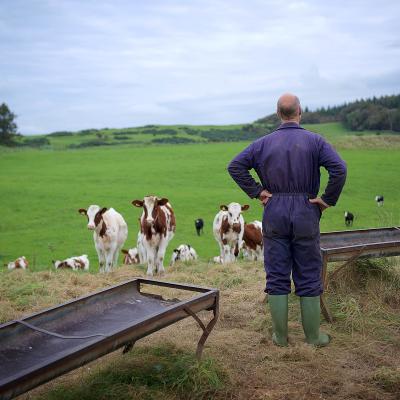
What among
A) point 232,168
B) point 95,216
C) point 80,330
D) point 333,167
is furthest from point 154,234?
point 333,167

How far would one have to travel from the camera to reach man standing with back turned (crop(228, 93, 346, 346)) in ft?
18.1

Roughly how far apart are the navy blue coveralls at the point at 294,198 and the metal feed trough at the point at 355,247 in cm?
85

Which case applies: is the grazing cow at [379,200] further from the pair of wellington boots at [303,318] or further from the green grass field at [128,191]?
the pair of wellington boots at [303,318]

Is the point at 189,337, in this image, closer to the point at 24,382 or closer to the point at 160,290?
the point at 160,290

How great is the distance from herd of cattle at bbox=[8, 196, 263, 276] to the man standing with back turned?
6082mm

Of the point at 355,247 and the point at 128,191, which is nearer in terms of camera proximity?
the point at 355,247

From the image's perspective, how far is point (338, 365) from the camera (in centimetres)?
537

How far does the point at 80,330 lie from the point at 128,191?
33.6 meters

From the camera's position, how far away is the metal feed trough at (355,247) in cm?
655

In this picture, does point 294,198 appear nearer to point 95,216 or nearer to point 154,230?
point 154,230

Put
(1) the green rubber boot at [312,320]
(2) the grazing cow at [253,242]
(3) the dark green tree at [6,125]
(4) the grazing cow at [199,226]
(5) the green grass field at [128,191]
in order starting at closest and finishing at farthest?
1. (1) the green rubber boot at [312,320]
2. (2) the grazing cow at [253,242]
3. (5) the green grass field at [128,191]
4. (4) the grazing cow at [199,226]
5. (3) the dark green tree at [6,125]

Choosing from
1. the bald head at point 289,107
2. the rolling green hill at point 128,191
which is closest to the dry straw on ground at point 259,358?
the bald head at point 289,107

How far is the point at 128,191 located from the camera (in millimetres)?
38344

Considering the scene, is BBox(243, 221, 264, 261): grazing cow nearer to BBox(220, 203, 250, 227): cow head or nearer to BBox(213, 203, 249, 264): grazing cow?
BBox(213, 203, 249, 264): grazing cow
